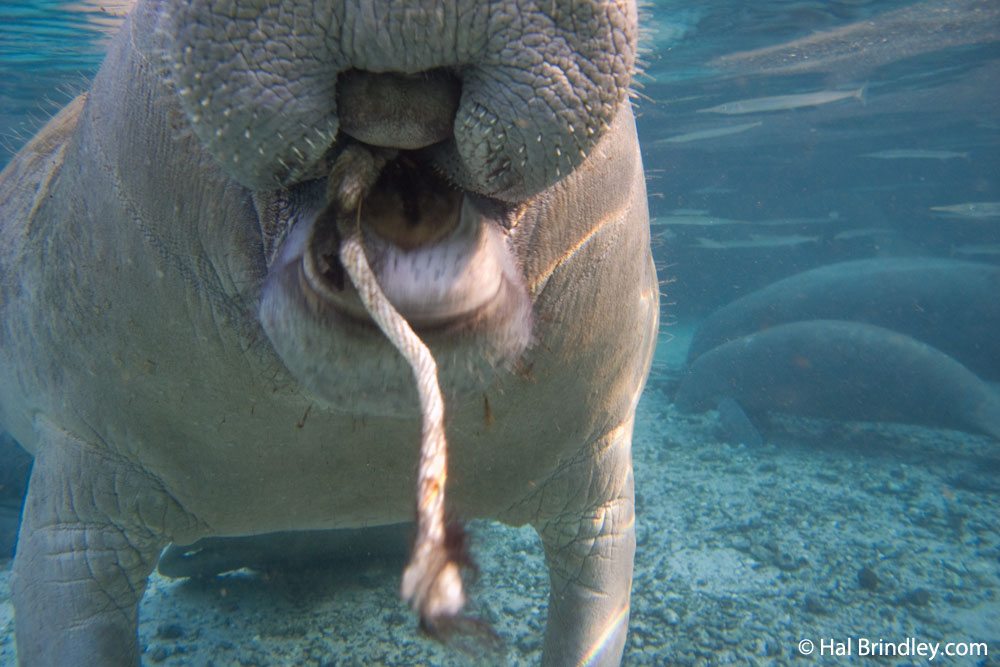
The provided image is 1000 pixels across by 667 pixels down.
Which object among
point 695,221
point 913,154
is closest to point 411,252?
point 695,221

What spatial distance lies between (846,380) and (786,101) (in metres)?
12.0

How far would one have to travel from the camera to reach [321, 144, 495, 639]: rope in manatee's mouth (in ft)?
2.98

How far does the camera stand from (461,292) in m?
1.21

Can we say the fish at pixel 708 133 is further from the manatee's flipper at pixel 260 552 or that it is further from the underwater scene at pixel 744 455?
the manatee's flipper at pixel 260 552

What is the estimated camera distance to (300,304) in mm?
1231

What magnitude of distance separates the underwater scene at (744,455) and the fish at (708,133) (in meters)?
0.12

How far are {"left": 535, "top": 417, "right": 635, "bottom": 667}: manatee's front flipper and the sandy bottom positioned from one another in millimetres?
448

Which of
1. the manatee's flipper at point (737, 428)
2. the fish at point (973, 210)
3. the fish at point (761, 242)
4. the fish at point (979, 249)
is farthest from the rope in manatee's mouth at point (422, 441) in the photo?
the fish at point (973, 210)

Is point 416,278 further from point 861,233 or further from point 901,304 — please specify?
point 861,233

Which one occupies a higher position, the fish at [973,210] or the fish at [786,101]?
the fish at [786,101]

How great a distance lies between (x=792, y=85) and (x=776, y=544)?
51.1ft

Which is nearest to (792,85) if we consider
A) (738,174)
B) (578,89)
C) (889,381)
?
(738,174)

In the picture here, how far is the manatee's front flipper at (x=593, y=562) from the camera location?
8.99 feet

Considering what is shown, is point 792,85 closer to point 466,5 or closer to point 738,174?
point 738,174
